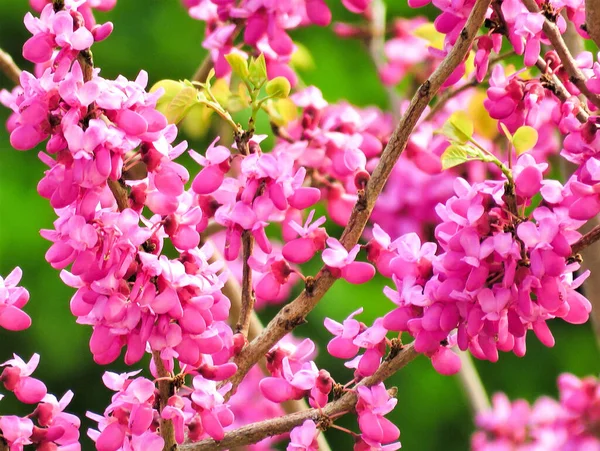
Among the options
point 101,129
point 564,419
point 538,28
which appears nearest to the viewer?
point 101,129

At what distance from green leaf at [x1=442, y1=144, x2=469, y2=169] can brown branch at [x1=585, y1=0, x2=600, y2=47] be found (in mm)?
153

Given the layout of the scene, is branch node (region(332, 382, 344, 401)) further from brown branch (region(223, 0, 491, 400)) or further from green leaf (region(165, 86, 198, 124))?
green leaf (region(165, 86, 198, 124))

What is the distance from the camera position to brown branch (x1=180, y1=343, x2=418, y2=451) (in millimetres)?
907

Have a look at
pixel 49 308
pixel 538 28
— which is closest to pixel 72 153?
pixel 538 28

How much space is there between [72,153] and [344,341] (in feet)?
1.03

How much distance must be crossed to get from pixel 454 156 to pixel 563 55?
14 cm

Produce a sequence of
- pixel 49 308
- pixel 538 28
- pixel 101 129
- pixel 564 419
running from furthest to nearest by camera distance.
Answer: pixel 49 308, pixel 564 419, pixel 538 28, pixel 101 129

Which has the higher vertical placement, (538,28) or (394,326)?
(538,28)

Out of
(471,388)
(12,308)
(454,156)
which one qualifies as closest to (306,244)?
(454,156)

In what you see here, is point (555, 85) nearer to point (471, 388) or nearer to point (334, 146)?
point (334, 146)

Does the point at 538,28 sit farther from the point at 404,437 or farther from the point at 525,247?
the point at 404,437

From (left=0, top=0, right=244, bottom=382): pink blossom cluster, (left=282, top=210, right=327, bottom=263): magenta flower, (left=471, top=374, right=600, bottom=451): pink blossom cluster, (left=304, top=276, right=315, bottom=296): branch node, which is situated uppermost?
(left=0, top=0, right=244, bottom=382): pink blossom cluster

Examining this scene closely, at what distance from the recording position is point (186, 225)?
871 millimetres

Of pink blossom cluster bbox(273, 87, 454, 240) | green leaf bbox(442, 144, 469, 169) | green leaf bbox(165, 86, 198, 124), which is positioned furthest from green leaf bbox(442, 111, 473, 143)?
green leaf bbox(165, 86, 198, 124)
